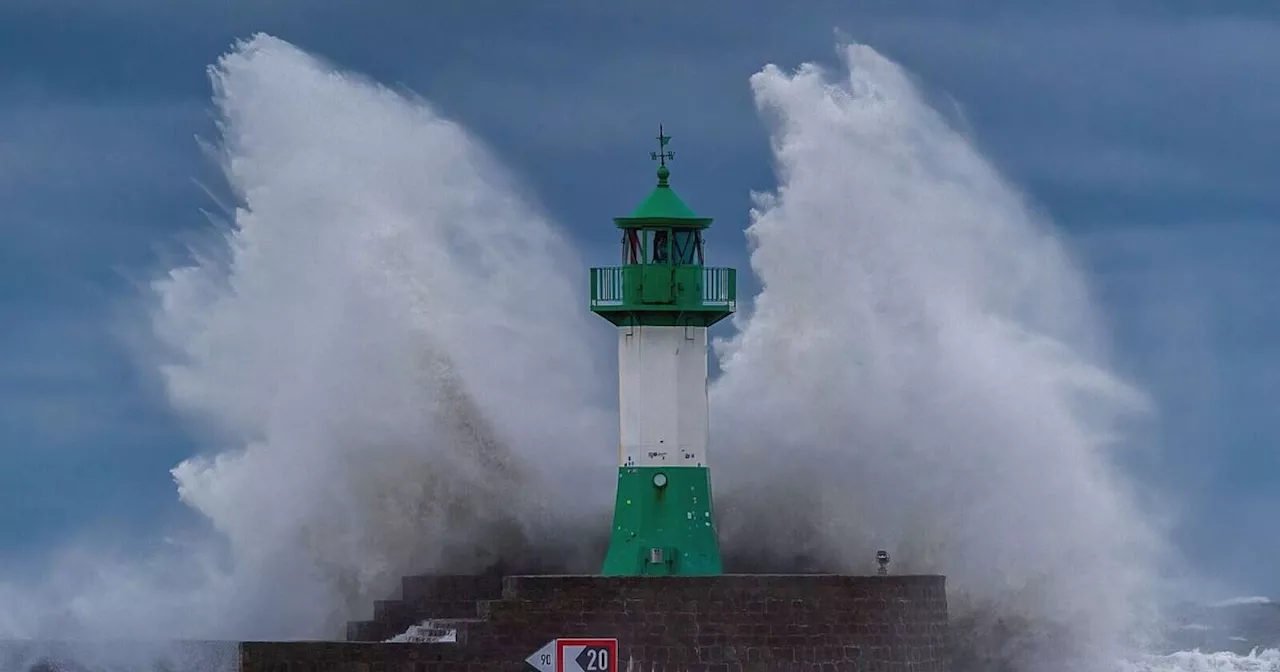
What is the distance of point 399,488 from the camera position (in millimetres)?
38500

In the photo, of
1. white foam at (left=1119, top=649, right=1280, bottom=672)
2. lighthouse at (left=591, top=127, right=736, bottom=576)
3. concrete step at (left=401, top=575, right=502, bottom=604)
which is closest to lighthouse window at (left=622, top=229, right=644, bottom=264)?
lighthouse at (left=591, top=127, right=736, bottom=576)

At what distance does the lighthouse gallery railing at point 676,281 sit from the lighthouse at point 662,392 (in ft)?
0.04

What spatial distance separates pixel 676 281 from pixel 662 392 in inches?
47.9

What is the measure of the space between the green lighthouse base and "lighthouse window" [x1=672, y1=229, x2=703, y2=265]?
2.29 m

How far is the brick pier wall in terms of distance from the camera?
3269 centimetres

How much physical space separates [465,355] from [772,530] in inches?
169

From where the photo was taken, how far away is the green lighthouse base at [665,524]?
34469 millimetres

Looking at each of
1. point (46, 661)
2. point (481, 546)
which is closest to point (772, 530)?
point (481, 546)

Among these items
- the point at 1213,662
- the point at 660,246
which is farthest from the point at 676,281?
the point at 1213,662

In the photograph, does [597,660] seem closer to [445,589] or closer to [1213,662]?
[445,589]

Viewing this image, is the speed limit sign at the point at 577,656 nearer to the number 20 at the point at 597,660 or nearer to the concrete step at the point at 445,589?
the number 20 at the point at 597,660

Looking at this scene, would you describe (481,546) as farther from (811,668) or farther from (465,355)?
(811,668)

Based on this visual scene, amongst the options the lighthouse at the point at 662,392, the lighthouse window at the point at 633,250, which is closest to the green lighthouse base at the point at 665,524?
the lighthouse at the point at 662,392

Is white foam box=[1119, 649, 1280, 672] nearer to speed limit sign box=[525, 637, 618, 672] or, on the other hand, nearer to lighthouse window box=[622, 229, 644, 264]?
lighthouse window box=[622, 229, 644, 264]
